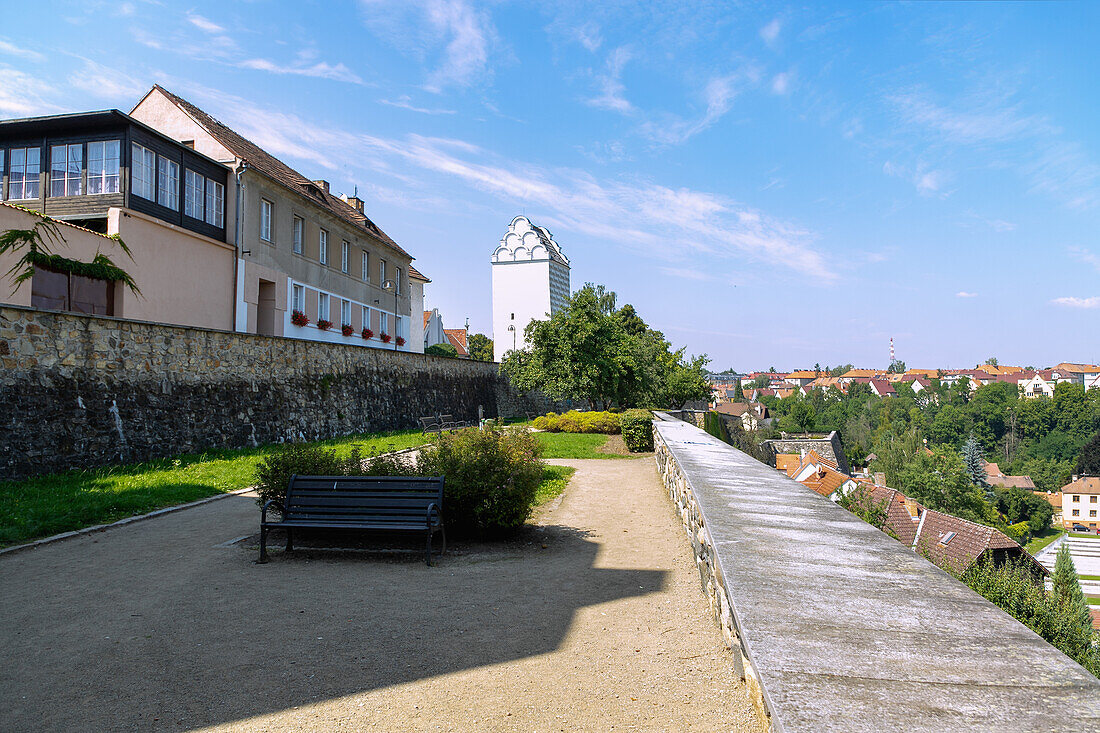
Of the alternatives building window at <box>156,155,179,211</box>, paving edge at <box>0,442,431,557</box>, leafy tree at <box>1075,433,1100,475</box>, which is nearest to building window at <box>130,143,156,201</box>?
building window at <box>156,155,179,211</box>

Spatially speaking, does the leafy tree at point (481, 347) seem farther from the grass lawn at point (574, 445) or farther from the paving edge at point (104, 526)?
the paving edge at point (104, 526)

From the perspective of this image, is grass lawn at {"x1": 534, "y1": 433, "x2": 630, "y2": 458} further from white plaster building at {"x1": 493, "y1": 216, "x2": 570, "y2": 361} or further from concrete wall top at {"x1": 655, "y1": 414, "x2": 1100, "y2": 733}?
white plaster building at {"x1": 493, "y1": 216, "x2": 570, "y2": 361}

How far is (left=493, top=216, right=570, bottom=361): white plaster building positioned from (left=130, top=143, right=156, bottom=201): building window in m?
39.6

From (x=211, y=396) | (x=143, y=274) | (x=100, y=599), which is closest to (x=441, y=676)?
(x=100, y=599)

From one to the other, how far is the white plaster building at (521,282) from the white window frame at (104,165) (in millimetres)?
40546

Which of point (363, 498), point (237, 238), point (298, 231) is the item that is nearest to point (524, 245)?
point (298, 231)

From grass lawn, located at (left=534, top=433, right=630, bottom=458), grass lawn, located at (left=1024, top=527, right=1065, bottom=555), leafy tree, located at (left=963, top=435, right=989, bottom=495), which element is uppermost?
grass lawn, located at (left=534, top=433, right=630, bottom=458)

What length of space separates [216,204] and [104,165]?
13.6ft

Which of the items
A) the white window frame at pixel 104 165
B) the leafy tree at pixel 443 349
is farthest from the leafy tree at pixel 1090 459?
the white window frame at pixel 104 165

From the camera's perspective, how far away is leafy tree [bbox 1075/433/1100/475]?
93.2 m

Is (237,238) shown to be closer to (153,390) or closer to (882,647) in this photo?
(153,390)

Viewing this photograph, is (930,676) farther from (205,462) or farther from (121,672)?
(205,462)

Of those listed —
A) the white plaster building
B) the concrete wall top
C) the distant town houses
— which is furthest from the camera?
the white plaster building

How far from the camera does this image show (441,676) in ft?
13.3
